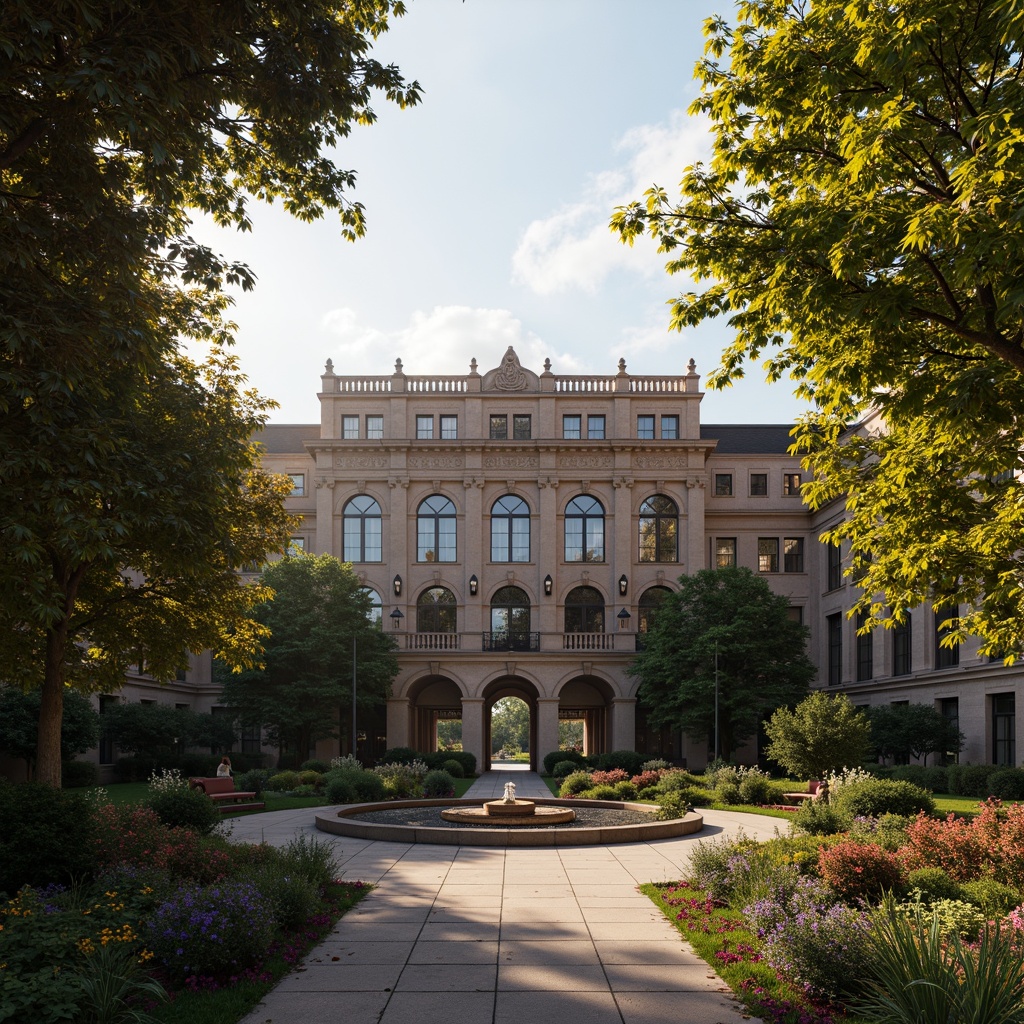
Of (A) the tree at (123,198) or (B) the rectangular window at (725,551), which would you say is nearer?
(A) the tree at (123,198)

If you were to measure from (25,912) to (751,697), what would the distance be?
39.1 meters

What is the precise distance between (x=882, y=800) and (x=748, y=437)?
141ft

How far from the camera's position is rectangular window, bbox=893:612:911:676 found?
144ft

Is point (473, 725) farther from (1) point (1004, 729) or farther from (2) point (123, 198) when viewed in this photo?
(2) point (123, 198)

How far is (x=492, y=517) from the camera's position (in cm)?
5475

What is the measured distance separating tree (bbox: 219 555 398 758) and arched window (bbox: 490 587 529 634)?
8.02m

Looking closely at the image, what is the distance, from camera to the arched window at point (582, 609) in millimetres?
54219

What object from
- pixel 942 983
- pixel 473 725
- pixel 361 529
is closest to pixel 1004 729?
pixel 473 725

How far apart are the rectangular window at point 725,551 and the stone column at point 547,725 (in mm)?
13751

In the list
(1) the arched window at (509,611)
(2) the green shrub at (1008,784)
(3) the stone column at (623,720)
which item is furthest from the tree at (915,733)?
(1) the arched window at (509,611)

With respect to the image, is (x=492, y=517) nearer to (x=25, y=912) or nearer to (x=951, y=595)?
(x=951, y=595)

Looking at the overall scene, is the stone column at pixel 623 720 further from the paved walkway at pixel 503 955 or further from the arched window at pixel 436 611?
the paved walkway at pixel 503 955

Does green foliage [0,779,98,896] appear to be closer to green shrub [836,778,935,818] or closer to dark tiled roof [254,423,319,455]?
green shrub [836,778,935,818]

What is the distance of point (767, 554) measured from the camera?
57.3 metres
